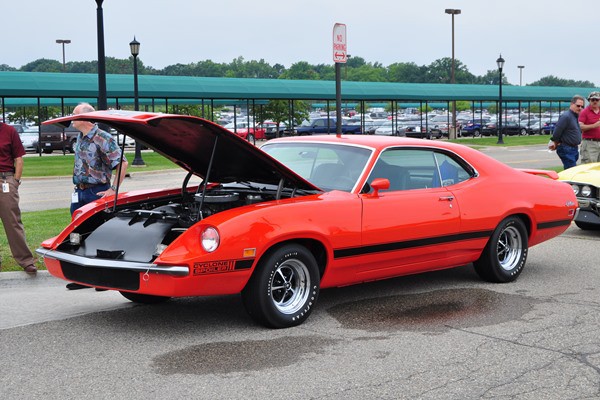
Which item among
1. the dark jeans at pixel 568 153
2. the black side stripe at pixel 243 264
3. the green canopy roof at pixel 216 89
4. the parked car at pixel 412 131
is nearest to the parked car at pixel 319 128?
the parked car at pixel 412 131

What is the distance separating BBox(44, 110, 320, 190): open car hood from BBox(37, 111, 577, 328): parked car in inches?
0.6

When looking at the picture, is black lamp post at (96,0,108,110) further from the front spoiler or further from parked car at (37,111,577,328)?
the front spoiler

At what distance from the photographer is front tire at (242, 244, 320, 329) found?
6.21m

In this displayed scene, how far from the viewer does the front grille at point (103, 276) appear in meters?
6.07

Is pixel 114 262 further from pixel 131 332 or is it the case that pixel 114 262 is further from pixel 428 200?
pixel 428 200

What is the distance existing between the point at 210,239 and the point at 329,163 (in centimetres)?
172

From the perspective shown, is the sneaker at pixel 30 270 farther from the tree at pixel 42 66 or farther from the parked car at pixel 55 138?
the tree at pixel 42 66

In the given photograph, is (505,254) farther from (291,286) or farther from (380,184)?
(291,286)

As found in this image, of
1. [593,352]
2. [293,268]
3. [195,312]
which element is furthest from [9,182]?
[593,352]

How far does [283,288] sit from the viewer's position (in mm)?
6461

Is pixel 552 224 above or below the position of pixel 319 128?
below

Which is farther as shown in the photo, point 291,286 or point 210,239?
point 291,286

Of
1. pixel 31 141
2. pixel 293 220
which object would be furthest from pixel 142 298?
pixel 31 141

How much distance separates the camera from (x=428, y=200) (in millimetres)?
7426
